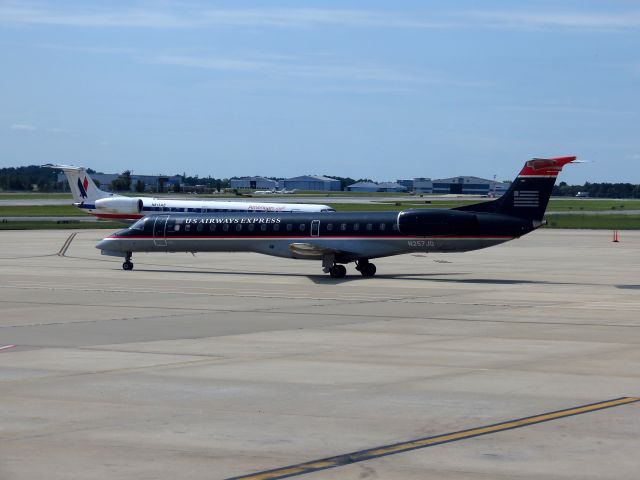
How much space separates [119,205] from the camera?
242 ft

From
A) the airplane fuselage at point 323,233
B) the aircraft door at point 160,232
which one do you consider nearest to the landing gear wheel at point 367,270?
the airplane fuselage at point 323,233

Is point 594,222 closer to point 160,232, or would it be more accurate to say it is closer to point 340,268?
point 340,268

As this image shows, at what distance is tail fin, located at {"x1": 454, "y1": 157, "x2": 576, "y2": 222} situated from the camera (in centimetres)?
3662

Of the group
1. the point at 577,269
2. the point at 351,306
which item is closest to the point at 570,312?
the point at 351,306

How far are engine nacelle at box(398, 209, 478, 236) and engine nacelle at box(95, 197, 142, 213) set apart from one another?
123ft

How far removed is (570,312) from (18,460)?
19.1 meters

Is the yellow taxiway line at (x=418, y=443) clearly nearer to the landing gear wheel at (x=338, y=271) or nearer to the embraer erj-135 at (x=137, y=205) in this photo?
the landing gear wheel at (x=338, y=271)

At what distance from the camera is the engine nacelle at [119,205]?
72500 millimetres

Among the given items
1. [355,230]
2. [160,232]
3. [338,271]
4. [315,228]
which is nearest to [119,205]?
[160,232]

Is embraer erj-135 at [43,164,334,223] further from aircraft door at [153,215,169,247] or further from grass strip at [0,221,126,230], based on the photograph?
aircraft door at [153,215,169,247]

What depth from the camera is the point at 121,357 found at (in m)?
19.4

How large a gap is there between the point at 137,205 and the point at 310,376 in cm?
5650

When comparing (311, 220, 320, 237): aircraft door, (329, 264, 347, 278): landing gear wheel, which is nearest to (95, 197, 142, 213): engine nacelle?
(311, 220, 320, 237): aircraft door

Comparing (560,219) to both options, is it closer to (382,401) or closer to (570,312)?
(570,312)
